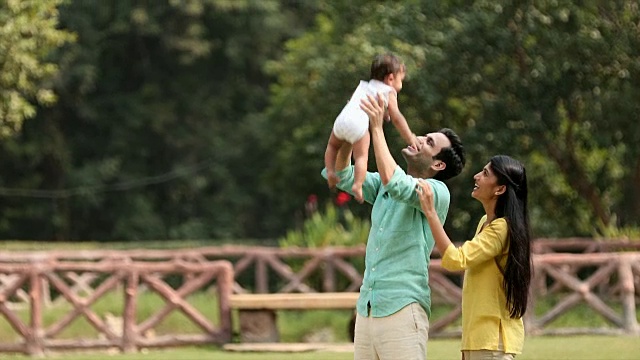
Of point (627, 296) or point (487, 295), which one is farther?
point (627, 296)

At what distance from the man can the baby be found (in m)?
0.15

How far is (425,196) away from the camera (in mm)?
6039

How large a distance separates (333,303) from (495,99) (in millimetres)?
8522

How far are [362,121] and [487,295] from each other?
101 cm

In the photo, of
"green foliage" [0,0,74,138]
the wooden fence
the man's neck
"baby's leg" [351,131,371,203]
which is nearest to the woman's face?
the man's neck

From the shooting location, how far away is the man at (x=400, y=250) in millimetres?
6078

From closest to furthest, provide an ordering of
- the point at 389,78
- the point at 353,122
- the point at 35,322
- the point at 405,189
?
the point at 405,189 < the point at 353,122 < the point at 389,78 < the point at 35,322

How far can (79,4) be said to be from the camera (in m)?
38.2

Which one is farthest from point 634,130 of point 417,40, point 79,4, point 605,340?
point 79,4

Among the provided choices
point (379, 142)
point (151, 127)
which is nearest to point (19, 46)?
point (379, 142)

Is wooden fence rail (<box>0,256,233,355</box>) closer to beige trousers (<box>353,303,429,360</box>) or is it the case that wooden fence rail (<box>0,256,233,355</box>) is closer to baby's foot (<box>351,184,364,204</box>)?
baby's foot (<box>351,184,364,204</box>)

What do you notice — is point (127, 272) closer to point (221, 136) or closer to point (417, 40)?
point (417, 40)

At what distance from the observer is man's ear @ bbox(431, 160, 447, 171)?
6.32 meters

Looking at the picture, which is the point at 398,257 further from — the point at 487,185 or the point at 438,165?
the point at 487,185
